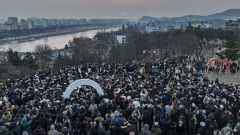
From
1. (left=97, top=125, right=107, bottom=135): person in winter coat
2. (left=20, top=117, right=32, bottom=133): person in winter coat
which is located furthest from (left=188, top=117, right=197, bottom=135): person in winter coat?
(left=20, top=117, right=32, bottom=133): person in winter coat

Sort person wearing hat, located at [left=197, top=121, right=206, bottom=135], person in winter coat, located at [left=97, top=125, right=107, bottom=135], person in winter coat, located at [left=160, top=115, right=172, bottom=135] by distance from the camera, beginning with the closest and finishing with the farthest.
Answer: person in winter coat, located at [left=97, top=125, right=107, bottom=135], person wearing hat, located at [left=197, top=121, right=206, bottom=135], person in winter coat, located at [left=160, top=115, right=172, bottom=135]

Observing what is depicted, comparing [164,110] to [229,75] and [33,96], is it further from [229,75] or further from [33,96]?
[229,75]

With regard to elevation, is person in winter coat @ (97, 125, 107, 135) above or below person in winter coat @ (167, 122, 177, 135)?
above

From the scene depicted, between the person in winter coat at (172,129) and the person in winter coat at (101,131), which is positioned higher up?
the person in winter coat at (101,131)

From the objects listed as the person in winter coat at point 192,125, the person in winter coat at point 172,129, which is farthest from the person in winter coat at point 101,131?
the person in winter coat at point 192,125

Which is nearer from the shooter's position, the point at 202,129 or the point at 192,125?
the point at 202,129

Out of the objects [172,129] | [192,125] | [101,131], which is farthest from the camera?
[172,129]

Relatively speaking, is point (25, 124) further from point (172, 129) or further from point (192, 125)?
point (192, 125)

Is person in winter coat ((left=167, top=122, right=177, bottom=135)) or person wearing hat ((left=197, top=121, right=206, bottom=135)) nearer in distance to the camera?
person wearing hat ((left=197, top=121, right=206, bottom=135))

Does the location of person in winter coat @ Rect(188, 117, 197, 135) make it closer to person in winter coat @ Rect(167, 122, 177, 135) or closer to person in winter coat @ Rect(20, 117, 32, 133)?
person in winter coat @ Rect(167, 122, 177, 135)

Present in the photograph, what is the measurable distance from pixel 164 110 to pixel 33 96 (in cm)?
910

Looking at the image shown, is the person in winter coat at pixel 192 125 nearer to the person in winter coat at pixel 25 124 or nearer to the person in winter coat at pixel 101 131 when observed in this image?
the person in winter coat at pixel 101 131

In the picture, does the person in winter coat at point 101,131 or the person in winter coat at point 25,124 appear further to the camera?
the person in winter coat at point 25,124

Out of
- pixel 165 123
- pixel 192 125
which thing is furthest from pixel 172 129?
pixel 192 125
